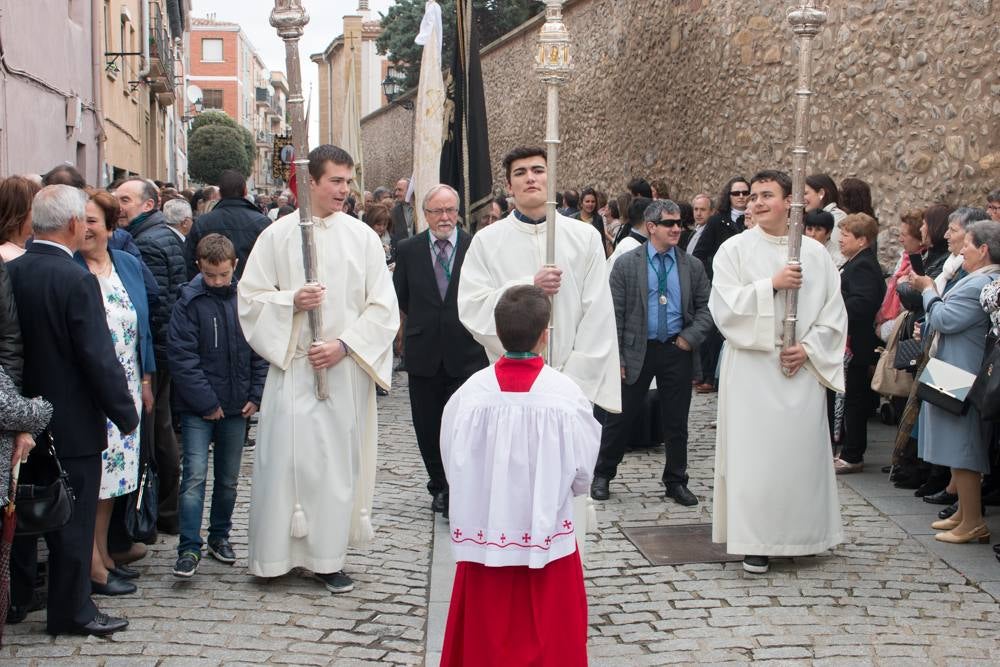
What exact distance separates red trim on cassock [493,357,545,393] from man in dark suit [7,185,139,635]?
5.43ft

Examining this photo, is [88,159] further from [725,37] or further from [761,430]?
[761,430]

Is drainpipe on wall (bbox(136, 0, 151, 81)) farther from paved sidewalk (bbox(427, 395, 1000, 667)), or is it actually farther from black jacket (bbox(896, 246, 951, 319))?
paved sidewalk (bbox(427, 395, 1000, 667))

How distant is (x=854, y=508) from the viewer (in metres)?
7.21

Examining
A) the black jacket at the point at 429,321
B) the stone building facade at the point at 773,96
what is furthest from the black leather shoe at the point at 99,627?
the stone building facade at the point at 773,96

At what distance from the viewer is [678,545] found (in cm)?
643

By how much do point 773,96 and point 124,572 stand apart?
1142 cm

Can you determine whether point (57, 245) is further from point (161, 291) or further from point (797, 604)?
point (797, 604)

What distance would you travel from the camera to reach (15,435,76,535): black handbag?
431cm

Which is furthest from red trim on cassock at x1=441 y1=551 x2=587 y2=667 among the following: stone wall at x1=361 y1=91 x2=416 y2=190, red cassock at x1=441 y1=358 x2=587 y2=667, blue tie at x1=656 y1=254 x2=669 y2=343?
stone wall at x1=361 y1=91 x2=416 y2=190

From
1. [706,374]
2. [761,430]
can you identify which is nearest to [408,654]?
[761,430]

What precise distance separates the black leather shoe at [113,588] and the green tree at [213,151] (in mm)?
59426

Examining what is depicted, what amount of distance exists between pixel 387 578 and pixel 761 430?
201 cm

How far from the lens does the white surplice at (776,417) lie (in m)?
5.91

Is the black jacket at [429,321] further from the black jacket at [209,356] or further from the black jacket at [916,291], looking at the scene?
the black jacket at [916,291]
